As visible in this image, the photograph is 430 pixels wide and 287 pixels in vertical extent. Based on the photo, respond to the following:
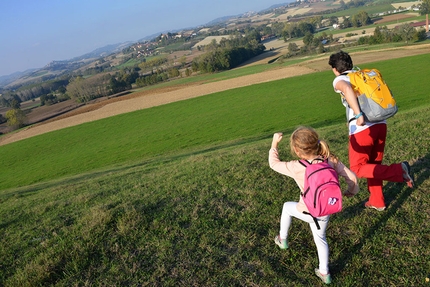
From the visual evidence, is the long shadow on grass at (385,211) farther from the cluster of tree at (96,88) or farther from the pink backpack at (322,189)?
the cluster of tree at (96,88)

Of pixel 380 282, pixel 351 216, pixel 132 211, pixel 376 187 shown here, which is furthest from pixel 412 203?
pixel 132 211

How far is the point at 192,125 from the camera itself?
29125 mm

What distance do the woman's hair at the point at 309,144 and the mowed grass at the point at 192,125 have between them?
15.1 metres

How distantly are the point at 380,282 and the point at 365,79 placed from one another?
2.53m

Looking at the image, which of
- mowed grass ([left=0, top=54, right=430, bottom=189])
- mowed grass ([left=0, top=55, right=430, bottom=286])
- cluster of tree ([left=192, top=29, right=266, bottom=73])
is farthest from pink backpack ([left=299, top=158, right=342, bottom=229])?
cluster of tree ([left=192, top=29, right=266, bottom=73])

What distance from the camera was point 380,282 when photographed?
10.7ft

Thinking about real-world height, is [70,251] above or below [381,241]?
above

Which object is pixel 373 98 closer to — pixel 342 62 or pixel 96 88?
pixel 342 62

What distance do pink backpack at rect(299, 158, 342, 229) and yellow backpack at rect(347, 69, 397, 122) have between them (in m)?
1.37

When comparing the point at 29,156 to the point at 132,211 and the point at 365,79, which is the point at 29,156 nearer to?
the point at 132,211

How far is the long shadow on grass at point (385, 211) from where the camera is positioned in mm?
3668

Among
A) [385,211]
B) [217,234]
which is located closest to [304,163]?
[217,234]

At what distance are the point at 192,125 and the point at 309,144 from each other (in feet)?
86.1

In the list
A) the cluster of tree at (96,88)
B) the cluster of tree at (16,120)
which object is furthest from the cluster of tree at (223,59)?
the cluster of tree at (16,120)
